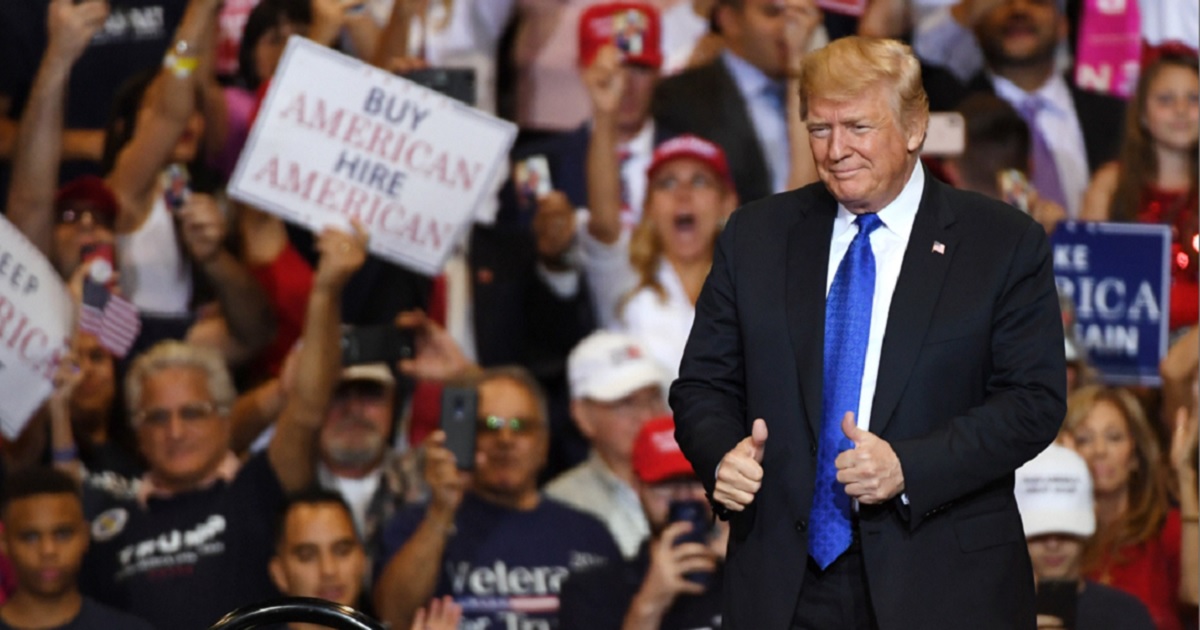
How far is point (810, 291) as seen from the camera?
8.34ft

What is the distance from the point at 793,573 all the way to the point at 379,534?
9.24ft

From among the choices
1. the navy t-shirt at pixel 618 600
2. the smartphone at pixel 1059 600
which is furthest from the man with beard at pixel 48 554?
the smartphone at pixel 1059 600

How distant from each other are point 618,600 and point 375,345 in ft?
4.05

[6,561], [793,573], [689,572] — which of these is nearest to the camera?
[793,573]

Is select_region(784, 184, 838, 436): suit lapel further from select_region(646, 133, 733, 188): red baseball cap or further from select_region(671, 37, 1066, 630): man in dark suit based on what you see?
select_region(646, 133, 733, 188): red baseball cap

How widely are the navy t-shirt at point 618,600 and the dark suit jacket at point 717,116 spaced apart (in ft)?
5.14

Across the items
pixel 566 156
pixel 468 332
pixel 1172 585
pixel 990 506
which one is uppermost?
pixel 566 156

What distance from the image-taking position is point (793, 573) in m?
2.47

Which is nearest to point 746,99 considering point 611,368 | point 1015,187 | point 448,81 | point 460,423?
point 1015,187

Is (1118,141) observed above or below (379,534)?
above

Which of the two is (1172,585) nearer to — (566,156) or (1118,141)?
(1118,141)

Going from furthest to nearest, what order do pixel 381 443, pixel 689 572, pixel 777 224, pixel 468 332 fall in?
1. pixel 468 332
2. pixel 381 443
3. pixel 689 572
4. pixel 777 224

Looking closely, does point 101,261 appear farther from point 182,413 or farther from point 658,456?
point 658,456


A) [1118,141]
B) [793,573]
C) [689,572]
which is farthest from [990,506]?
[1118,141]
